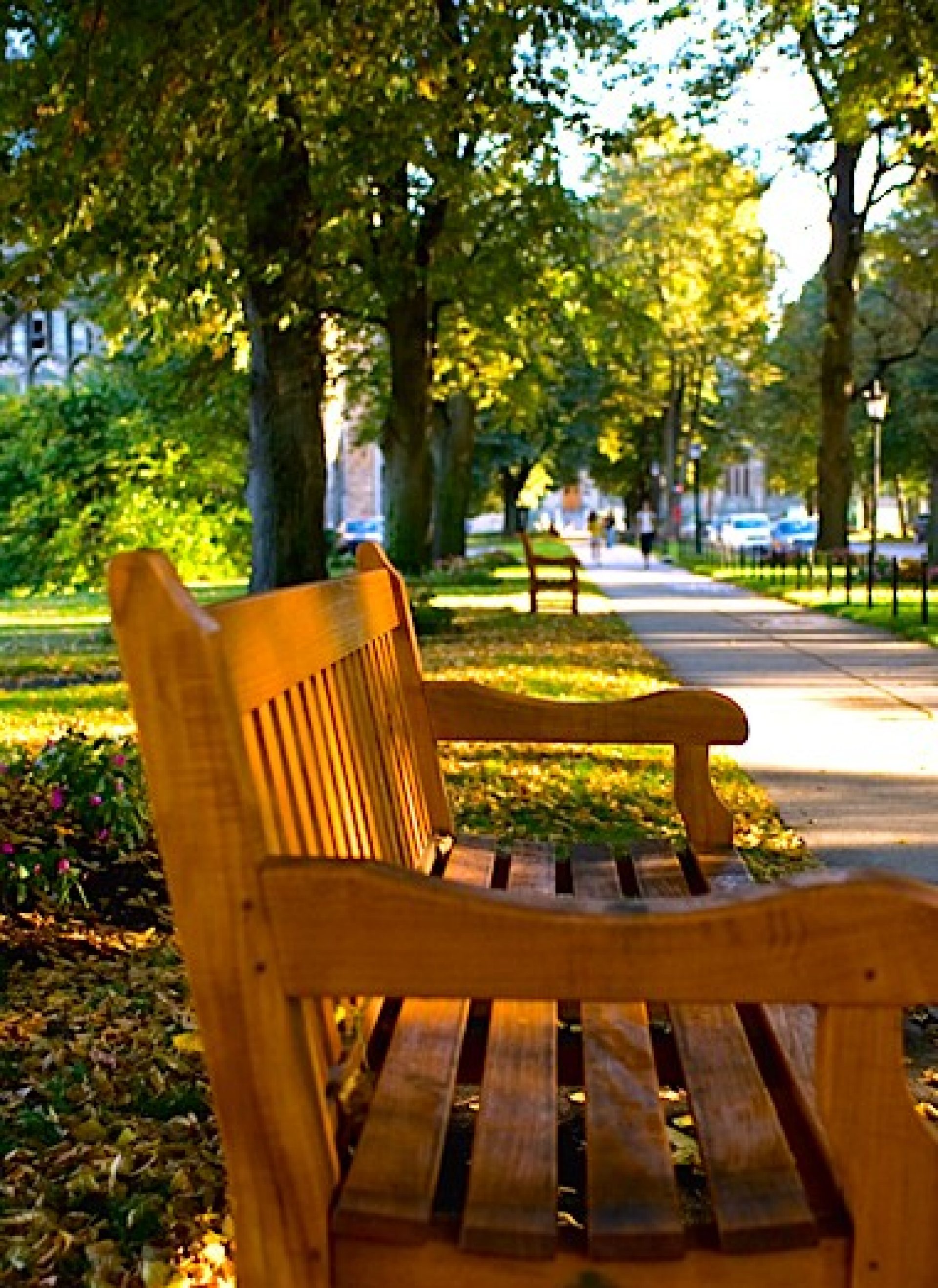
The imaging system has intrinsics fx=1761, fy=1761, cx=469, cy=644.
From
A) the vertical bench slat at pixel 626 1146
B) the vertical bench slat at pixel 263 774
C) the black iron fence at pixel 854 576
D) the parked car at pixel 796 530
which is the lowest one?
the parked car at pixel 796 530

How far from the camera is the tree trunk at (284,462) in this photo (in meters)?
16.5

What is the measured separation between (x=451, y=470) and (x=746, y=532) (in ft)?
103

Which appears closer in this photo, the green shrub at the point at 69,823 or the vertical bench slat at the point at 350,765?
the vertical bench slat at the point at 350,765

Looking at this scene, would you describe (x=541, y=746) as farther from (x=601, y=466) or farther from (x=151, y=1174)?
(x=601, y=466)

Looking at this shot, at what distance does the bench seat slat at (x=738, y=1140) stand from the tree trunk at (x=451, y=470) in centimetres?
3379

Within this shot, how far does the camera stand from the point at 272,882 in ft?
6.97

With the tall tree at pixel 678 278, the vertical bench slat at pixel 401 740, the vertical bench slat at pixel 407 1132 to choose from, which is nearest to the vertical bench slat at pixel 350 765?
the vertical bench slat at pixel 407 1132

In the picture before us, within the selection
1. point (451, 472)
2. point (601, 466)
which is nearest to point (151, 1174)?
point (451, 472)

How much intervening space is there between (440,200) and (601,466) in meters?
54.3

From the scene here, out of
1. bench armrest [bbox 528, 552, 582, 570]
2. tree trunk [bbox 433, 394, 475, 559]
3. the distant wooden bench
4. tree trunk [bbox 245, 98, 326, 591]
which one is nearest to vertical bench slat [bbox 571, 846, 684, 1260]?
tree trunk [bbox 245, 98, 326, 591]

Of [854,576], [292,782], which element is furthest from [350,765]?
[854,576]

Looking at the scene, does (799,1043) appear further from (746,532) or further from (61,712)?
(746,532)

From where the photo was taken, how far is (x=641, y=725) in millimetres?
4148

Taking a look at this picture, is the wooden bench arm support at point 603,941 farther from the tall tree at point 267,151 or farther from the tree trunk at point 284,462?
the tree trunk at point 284,462
